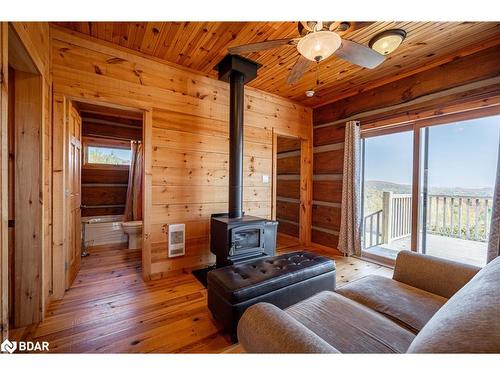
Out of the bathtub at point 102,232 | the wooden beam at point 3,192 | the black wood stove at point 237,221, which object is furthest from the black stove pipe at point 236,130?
the bathtub at point 102,232

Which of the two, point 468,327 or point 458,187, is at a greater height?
point 458,187

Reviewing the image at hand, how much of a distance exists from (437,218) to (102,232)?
531 cm

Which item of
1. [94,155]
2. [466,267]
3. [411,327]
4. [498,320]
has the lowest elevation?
[411,327]

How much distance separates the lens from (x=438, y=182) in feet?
8.88

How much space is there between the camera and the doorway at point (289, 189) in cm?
464

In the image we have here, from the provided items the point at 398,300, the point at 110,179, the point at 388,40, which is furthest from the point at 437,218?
the point at 110,179

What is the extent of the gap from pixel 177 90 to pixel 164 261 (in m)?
2.17

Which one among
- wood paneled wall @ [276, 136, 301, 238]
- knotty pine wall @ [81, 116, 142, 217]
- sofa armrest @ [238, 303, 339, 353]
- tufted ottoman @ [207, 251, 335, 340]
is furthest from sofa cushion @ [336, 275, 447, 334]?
knotty pine wall @ [81, 116, 142, 217]

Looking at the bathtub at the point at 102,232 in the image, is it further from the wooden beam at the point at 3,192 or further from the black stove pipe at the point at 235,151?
the wooden beam at the point at 3,192

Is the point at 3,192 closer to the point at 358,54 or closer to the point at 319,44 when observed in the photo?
the point at 319,44

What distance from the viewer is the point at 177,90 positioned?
8.94 feet

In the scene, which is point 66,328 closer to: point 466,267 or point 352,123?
point 466,267

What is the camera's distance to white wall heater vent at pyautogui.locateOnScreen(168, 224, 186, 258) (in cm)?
269
